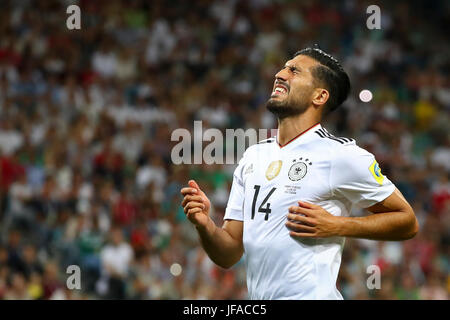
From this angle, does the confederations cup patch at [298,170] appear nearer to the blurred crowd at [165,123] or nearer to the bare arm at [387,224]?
the bare arm at [387,224]

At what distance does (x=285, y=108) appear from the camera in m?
4.16

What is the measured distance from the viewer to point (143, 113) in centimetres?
1176

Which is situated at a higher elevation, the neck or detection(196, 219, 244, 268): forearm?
the neck

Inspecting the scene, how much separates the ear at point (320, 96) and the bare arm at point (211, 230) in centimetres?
81

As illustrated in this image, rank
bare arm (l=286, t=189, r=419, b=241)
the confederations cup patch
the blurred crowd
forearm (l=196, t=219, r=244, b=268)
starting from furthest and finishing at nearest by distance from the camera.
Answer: the blurred crowd < forearm (l=196, t=219, r=244, b=268) < the confederations cup patch < bare arm (l=286, t=189, r=419, b=241)

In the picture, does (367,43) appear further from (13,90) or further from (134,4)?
(13,90)

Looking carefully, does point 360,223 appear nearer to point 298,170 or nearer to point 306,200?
point 306,200

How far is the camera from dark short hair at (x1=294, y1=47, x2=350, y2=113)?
14.0 feet

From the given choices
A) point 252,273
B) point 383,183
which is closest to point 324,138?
point 383,183

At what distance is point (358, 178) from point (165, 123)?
785 centimetres

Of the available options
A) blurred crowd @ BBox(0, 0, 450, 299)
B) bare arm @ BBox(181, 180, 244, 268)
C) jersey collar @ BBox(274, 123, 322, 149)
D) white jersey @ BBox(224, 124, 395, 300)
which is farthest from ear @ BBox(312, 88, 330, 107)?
blurred crowd @ BBox(0, 0, 450, 299)

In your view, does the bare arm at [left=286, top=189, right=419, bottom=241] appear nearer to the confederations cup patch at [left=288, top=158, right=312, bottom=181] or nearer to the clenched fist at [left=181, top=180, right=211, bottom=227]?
the confederations cup patch at [left=288, top=158, right=312, bottom=181]

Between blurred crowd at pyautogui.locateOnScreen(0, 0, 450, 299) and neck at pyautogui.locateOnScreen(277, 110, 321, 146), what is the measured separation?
5.07 m

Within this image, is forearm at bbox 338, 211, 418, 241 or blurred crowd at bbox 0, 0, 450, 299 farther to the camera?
blurred crowd at bbox 0, 0, 450, 299
